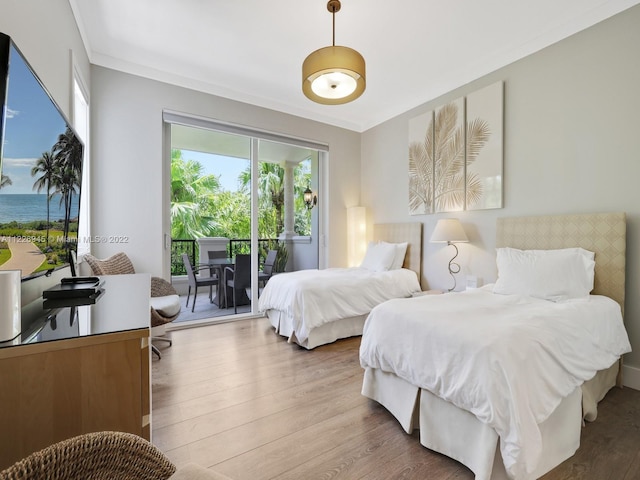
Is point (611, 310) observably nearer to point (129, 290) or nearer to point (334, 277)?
point (334, 277)

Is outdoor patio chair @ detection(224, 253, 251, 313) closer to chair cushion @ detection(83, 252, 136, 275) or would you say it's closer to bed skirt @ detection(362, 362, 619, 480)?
chair cushion @ detection(83, 252, 136, 275)

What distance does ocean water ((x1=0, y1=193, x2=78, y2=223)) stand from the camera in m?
1.14

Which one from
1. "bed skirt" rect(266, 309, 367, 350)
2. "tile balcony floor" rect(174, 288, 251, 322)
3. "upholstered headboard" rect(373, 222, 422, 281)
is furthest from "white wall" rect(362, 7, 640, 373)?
"tile balcony floor" rect(174, 288, 251, 322)

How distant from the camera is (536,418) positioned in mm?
1377

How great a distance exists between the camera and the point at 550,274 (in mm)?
2391

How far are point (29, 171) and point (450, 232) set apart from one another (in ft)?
11.2

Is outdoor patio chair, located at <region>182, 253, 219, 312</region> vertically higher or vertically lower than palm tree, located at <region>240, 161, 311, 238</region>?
lower

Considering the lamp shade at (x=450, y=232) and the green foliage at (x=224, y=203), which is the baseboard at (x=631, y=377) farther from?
the green foliage at (x=224, y=203)

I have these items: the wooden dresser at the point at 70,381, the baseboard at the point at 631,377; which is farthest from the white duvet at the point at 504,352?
the wooden dresser at the point at 70,381

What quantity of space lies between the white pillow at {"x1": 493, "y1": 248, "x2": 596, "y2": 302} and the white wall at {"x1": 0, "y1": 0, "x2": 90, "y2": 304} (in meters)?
3.13

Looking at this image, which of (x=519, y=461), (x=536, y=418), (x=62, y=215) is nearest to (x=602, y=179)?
(x=536, y=418)

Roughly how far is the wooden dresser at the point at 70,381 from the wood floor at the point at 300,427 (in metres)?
0.77

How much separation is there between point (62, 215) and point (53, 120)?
500 mm

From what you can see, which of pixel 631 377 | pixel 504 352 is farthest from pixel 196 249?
pixel 631 377
